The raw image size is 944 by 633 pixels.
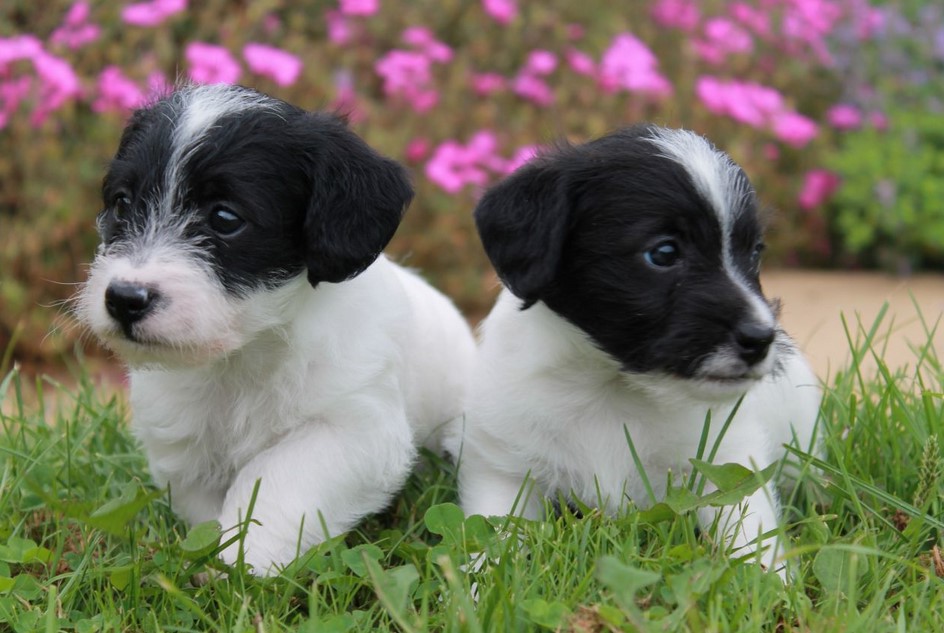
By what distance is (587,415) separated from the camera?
362 centimetres

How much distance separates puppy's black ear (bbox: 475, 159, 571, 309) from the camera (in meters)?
3.37

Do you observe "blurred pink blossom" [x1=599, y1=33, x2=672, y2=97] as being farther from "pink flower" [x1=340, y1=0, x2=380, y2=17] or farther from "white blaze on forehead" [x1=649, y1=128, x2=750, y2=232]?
"white blaze on forehead" [x1=649, y1=128, x2=750, y2=232]

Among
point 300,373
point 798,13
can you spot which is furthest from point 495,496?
point 798,13

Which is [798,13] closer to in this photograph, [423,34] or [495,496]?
[423,34]

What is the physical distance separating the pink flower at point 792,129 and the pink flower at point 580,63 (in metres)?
1.59

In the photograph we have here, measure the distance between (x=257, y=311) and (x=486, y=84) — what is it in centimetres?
496

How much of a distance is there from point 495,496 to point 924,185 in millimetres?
6123

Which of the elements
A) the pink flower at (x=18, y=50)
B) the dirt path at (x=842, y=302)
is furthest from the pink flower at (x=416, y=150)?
the dirt path at (x=842, y=302)

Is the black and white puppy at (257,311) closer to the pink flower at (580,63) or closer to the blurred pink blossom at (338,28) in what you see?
the blurred pink blossom at (338,28)

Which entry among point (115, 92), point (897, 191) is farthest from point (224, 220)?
point (897, 191)

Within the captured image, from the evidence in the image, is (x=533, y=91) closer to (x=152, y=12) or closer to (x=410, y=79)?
(x=410, y=79)

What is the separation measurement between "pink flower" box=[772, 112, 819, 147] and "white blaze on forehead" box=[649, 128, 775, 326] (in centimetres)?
568

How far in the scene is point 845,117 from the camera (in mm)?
9297

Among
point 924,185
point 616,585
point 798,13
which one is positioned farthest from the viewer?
point 798,13
